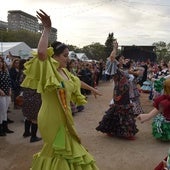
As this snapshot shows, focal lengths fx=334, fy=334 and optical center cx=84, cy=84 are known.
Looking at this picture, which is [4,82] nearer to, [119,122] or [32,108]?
[32,108]

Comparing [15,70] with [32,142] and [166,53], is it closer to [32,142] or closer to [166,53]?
[32,142]

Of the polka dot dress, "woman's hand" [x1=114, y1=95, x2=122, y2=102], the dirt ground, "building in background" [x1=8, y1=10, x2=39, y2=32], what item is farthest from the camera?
"building in background" [x1=8, y1=10, x2=39, y2=32]

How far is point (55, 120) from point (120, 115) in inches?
152

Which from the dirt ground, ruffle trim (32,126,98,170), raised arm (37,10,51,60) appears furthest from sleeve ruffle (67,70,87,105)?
the dirt ground

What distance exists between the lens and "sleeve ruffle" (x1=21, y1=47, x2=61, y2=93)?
3.32 metres

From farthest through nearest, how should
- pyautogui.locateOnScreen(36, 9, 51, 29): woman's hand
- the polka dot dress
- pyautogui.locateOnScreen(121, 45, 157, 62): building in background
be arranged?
1. pyautogui.locateOnScreen(121, 45, 157, 62): building in background
2. the polka dot dress
3. pyautogui.locateOnScreen(36, 9, 51, 29): woman's hand

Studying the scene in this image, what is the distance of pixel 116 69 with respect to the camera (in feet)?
22.4

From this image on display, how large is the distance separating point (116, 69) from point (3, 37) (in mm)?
45131

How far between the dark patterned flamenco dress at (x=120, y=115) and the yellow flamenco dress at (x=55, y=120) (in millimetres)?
3545

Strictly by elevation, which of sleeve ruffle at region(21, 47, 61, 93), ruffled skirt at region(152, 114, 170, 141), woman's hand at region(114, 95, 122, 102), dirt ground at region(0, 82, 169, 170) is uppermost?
sleeve ruffle at region(21, 47, 61, 93)

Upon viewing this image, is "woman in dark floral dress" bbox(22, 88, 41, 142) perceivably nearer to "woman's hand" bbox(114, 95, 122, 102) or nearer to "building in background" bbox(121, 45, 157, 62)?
"woman's hand" bbox(114, 95, 122, 102)

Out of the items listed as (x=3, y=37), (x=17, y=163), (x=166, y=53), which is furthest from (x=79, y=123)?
(x=166, y=53)

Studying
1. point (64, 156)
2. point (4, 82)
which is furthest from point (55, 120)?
point (4, 82)

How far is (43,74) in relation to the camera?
11.1 feet
